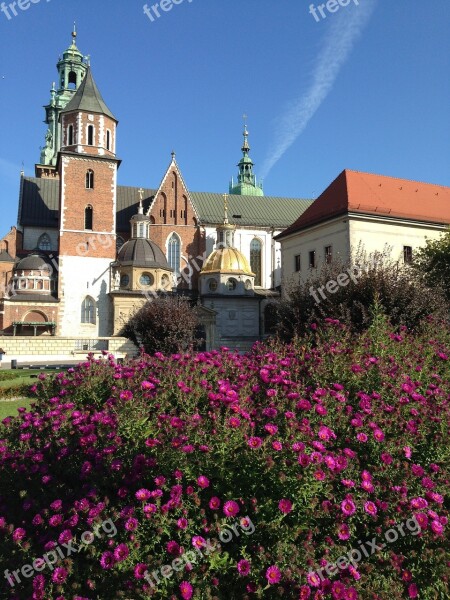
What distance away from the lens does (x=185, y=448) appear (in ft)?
12.1

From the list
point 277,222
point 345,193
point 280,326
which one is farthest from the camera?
point 277,222

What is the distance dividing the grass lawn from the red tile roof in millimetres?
20621

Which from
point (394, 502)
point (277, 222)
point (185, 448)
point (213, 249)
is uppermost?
point (277, 222)

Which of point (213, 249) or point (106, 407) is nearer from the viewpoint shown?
point (106, 407)

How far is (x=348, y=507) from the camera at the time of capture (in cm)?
369

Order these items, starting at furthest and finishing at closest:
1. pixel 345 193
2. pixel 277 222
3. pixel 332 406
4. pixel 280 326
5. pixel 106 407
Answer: pixel 277 222 → pixel 345 193 → pixel 280 326 → pixel 106 407 → pixel 332 406

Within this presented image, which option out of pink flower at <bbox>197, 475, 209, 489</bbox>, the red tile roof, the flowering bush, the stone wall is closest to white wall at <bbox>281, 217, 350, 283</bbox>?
the red tile roof

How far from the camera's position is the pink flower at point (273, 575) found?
3338mm

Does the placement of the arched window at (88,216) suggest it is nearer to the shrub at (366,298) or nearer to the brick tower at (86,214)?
the brick tower at (86,214)

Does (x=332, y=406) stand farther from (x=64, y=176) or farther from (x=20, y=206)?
(x=20, y=206)

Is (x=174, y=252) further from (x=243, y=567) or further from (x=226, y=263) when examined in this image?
(x=243, y=567)

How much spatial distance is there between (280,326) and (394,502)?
51.3 ft

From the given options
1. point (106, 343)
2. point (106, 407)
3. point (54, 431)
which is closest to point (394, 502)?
point (106, 407)

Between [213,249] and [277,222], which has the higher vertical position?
[277,222]
